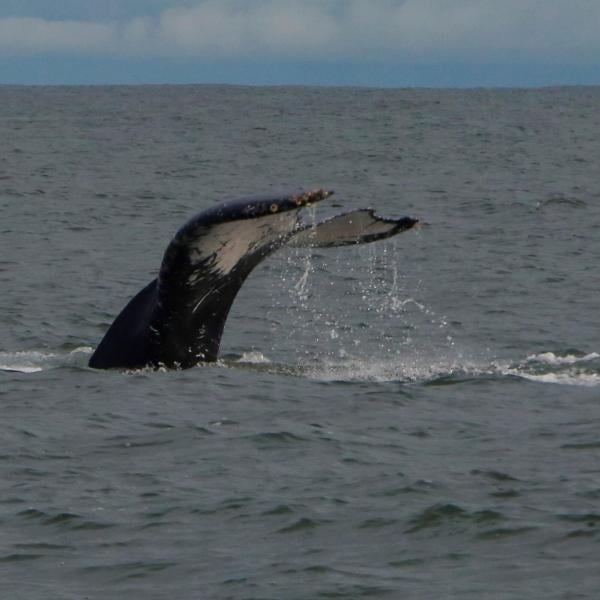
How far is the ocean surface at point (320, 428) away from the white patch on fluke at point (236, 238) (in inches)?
38.8

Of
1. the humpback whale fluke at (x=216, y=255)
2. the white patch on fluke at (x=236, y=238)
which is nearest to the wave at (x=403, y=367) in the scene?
the humpback whale fluke at (x=216, y=255)

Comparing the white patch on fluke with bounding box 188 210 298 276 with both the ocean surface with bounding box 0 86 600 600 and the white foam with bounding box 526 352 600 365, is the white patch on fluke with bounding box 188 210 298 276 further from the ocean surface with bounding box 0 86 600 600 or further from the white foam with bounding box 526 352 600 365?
the white foam with bounding box 526 352 600 365

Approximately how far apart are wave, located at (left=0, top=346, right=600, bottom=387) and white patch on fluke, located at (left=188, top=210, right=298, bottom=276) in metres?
2.93

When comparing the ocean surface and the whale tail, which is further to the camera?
the whale tail

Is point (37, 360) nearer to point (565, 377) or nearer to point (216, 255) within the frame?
point (216, 255)

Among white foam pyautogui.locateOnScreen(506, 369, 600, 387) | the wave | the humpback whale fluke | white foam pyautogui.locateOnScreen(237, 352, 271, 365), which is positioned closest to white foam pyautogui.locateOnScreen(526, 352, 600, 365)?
the wave

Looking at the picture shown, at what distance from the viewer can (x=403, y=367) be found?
48.5ft

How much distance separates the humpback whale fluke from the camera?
10.6m

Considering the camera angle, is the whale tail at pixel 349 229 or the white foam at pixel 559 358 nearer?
the whale tail at pixel 349 229

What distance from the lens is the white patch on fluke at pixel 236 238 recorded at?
10766mm

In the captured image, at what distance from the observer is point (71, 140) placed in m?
58.9

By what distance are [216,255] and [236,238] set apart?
0.23 m

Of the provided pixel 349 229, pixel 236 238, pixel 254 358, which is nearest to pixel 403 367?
pixel 254 358

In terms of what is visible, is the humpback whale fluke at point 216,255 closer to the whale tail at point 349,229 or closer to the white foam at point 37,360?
the whale tail at point 349,229
